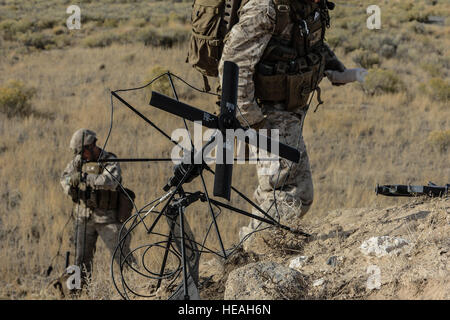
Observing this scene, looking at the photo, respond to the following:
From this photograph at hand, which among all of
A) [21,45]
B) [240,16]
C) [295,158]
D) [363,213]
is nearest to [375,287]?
[295,158]

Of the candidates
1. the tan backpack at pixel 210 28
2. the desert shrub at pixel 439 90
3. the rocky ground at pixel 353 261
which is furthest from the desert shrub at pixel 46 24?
the rocky ground at pixel 353 261

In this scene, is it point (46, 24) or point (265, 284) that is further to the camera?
point (46, 24)

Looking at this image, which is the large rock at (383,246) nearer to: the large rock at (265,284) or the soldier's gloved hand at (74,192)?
the large rock at (265,284)

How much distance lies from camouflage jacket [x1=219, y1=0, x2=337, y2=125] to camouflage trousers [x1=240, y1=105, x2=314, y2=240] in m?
0.32

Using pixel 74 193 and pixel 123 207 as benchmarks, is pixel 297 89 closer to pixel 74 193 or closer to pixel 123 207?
pixel 123 207

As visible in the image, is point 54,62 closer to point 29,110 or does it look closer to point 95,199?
point 29,110

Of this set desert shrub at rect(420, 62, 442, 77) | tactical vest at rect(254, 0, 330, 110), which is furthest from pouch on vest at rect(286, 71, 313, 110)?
desert shrub at rect(420, 62, 442, 77)

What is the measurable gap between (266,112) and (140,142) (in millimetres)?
5316

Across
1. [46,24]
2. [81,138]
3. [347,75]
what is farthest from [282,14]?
[46,24]

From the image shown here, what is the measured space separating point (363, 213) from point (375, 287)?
1514 mm

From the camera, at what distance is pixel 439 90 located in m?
12.3

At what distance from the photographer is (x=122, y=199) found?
5.29 metres

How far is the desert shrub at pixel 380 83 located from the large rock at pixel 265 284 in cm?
1094

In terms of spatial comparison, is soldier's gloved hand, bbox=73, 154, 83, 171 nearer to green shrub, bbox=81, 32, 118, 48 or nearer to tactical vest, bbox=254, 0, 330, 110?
tactical vest, bbox=254, 0, 330, 110
